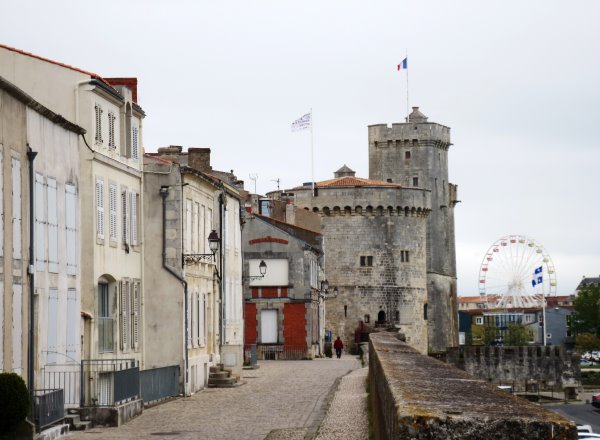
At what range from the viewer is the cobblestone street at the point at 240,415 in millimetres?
22391

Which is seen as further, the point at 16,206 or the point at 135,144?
the point at 135,144

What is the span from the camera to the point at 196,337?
119 ft

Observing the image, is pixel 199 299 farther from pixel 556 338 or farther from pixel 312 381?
pixel 556 338

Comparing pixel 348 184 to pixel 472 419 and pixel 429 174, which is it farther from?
pixel 472 419

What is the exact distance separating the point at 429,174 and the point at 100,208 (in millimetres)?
81509

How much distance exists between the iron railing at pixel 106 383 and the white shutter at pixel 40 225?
3.20 meters

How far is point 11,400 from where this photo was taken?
61.2 ft

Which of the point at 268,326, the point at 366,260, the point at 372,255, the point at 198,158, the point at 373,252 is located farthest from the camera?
the point at 373,252

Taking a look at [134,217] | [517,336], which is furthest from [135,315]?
[517,336]

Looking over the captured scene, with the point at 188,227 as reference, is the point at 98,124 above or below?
above

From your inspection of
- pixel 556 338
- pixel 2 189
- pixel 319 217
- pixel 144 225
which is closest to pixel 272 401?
pixel 144 225

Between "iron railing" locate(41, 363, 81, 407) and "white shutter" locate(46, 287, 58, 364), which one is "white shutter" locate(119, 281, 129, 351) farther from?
"white shutter" locate(46, 287, 58, 364)

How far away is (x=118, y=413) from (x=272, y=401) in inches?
265

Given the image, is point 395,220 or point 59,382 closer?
point 59,382
